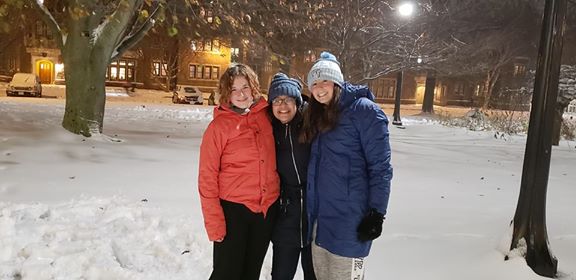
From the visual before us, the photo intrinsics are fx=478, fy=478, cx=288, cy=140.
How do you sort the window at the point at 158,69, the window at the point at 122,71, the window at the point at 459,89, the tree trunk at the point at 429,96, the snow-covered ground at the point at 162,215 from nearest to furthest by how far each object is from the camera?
the snow-covered ground at the point at 162,215
the tree trunk at the point at 429,96
the window at the point at 158,69
the window at the point at 122,71
the window at the point at 459,89

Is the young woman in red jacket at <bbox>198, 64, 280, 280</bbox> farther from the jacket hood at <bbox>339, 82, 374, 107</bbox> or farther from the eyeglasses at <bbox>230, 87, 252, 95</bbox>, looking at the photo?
the jacket hood at <bbox>339, 82, 374, 107</bbox>

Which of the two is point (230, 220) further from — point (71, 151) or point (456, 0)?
point (456, 0)

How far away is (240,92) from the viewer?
320 centimetres

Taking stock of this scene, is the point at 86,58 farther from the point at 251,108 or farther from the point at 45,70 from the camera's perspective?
the point at 45,70

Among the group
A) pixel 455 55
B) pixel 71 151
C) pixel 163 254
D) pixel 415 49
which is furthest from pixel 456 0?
pixel 163 254

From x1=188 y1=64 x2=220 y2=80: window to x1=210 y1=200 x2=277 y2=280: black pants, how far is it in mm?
49829

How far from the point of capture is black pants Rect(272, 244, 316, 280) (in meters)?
3.33

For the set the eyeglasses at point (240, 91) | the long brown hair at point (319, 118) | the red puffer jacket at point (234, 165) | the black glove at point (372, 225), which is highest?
the eyeglasses at point (240, 91)

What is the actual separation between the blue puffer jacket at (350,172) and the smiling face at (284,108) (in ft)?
0.86

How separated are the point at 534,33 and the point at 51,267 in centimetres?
2580

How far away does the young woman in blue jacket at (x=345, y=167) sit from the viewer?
2943 mm

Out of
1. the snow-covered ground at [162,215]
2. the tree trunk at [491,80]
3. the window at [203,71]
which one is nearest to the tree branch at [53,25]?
the snow-covered ground at [162,215]

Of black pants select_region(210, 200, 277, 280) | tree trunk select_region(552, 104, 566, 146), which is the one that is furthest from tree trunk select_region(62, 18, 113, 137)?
tree trunk select_region(552, 104, 566, 146)

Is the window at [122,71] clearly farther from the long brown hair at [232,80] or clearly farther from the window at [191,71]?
the long brown hair at [232,80]
